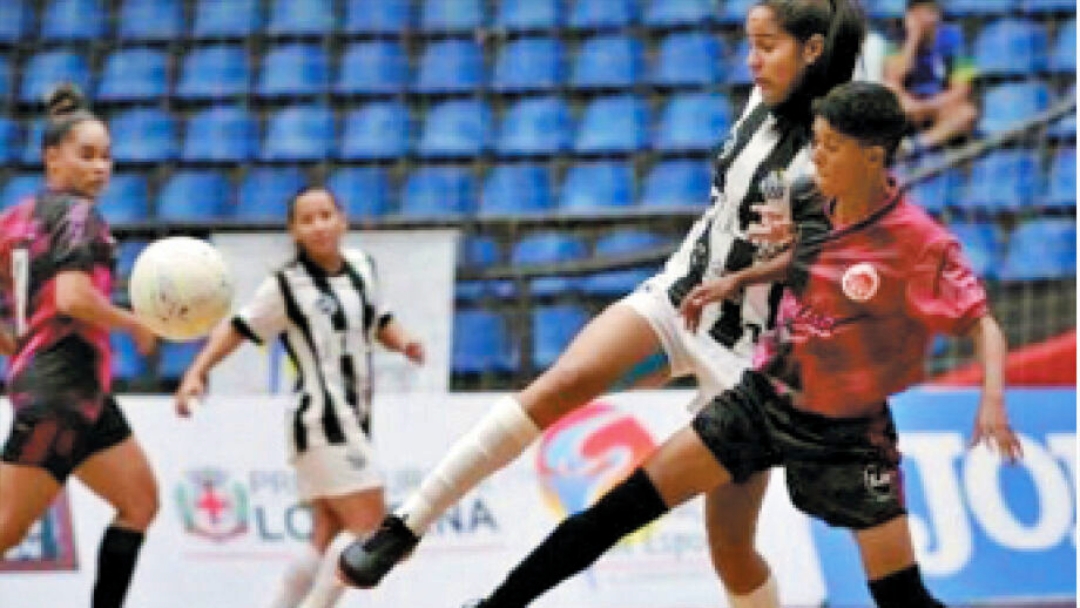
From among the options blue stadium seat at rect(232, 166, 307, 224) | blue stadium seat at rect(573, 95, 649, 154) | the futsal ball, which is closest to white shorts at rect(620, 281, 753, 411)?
the futsal ball

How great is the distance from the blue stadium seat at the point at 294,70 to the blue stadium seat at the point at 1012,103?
12.0 feet

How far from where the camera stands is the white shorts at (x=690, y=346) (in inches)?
202

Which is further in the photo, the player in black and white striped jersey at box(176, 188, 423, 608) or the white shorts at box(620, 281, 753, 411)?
the player in black and white striped jersey at box(176, 188, 423, 608)

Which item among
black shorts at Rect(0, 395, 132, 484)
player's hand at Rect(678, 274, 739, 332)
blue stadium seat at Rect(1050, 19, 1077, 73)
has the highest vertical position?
blue stadium seat at Rect(1050, 19, 1077, 73)

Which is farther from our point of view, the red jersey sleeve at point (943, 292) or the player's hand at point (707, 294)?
the player's hand at point (707, 294)

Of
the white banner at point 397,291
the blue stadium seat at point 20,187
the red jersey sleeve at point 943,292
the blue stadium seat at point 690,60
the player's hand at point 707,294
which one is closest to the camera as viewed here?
the red jersey sleeve at point 943,292

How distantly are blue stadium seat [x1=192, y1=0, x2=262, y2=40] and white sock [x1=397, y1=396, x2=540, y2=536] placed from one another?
7811mm

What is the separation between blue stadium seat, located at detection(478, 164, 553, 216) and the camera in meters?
11.1

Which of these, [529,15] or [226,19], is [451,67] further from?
[226,19]

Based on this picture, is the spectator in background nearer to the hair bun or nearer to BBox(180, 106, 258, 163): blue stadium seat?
BBox(180, 106, 258, 163): blue stadium seat

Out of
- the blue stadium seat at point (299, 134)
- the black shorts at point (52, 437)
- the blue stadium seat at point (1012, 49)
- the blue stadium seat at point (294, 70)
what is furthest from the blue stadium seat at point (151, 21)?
the black shorts at point (52, 437)

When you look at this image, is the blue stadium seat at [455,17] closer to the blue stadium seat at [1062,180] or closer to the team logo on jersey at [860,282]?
the blue stadium seat at [1062,180]

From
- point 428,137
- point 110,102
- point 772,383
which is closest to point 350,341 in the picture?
point 772,383

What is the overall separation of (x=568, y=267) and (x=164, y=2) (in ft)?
14.2
